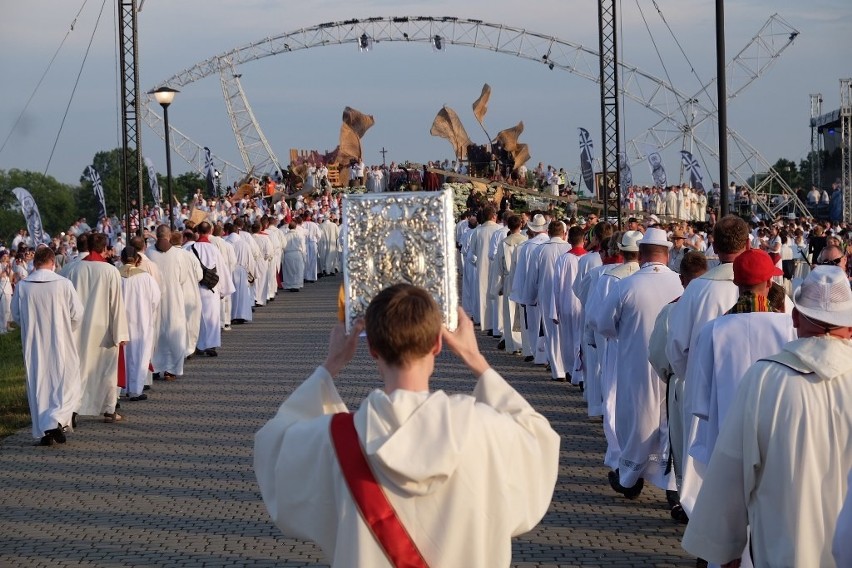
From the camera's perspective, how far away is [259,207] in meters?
50.8

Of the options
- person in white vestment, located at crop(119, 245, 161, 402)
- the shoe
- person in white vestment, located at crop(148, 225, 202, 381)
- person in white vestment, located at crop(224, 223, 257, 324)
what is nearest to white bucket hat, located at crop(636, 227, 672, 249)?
the shoe

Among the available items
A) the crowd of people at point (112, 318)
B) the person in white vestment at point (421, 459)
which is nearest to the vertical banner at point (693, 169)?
the crowd of people at point (112, 318)

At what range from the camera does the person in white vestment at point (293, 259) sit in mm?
34781

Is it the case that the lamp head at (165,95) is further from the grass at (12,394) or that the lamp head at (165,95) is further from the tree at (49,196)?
the tree at (49,196)

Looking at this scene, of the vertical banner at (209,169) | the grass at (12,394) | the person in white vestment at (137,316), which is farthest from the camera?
the vertical banner at (209,169)

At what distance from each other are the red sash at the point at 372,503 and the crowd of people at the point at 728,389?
129 cm

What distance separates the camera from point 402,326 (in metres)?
3.60

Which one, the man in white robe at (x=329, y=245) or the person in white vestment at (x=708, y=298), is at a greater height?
the person in white vestment at (x=708, y=298)

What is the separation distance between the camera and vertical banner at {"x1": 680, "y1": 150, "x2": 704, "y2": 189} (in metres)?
36.1

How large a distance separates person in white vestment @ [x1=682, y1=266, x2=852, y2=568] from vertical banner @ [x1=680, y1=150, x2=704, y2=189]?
3158 cm

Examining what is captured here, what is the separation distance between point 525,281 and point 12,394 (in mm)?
6537

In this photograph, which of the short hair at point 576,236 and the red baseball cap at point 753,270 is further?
the short hair at point 576,236

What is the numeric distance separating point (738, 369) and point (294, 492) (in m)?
3.22

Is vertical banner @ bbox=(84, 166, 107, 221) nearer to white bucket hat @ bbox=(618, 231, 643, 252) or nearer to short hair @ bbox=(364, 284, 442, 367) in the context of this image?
white bucket hat @ bbox=(618, 231, 643, 252)
